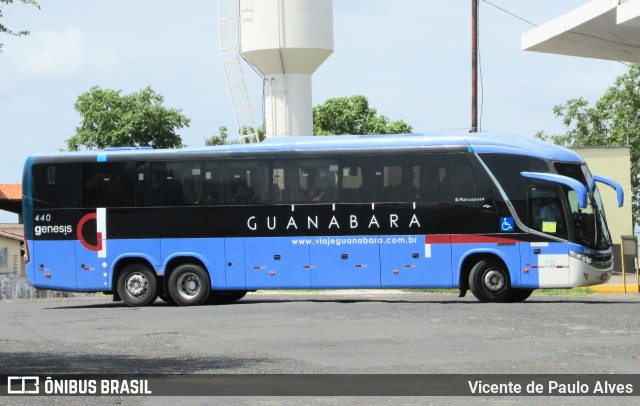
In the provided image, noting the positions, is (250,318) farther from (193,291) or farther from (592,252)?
(592,252)

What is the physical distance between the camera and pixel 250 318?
75.7ft

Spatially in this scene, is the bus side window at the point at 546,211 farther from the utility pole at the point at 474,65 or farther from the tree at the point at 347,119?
the tree at the point at 347,119

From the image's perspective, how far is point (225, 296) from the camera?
30.2 metres

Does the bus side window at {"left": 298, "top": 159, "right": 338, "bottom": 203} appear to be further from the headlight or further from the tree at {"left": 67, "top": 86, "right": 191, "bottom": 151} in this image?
the tree at {"left": 67, "top": 86, "right": 191, "bottom": 151}

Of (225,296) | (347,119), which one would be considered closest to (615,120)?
(347,119)

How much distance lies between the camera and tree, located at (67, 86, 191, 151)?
81375 millimetres

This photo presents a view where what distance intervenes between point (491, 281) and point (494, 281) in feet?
0.21

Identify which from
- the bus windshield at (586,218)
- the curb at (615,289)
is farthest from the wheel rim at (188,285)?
the curb at (615,289)

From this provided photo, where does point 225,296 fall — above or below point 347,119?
below

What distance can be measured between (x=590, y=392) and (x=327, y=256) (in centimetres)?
1619

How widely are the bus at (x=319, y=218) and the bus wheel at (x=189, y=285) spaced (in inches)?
1.1

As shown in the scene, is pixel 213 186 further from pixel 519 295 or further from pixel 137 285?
pixel 519 295

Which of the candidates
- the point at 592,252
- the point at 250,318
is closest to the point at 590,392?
the point at 250,318

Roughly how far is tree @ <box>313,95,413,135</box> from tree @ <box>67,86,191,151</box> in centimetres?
1291
